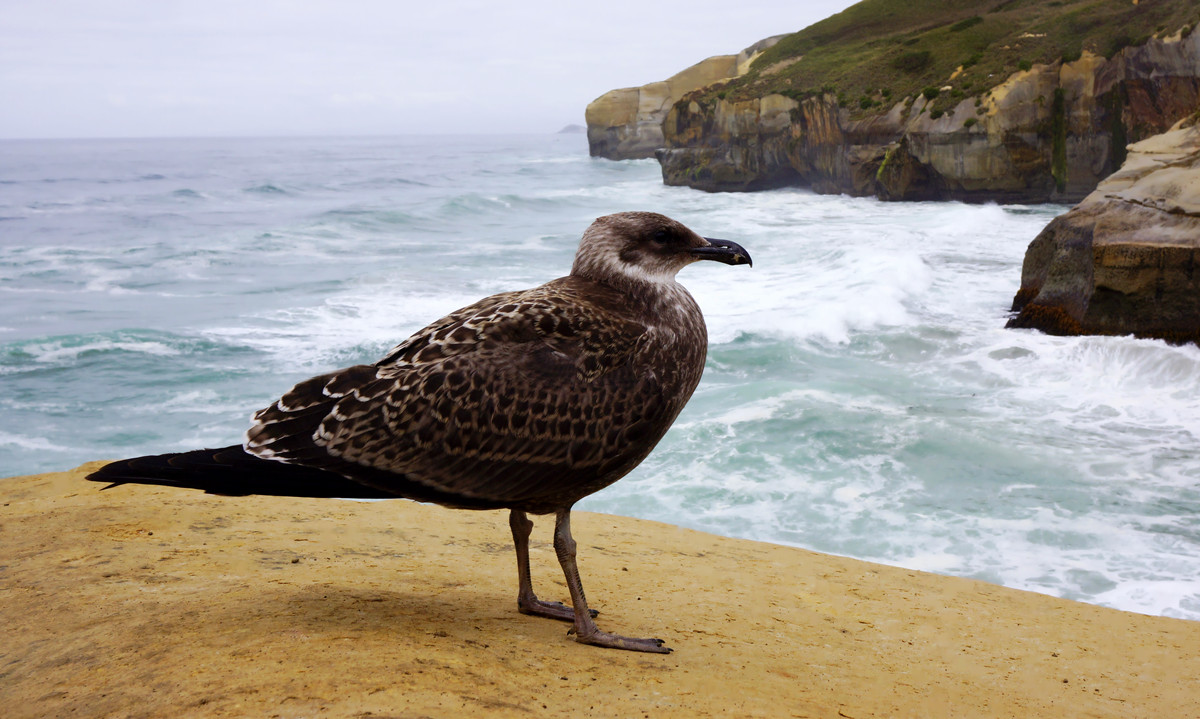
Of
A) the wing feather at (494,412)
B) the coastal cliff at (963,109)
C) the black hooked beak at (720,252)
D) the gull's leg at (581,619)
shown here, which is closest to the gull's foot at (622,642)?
the gull's leg at (581,619)

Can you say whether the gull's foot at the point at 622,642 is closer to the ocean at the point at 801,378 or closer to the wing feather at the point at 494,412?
the wing feather at the point at 494,412

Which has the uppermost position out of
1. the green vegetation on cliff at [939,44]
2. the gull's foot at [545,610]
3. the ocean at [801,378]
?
the green vegetation on cliff at [939,44]

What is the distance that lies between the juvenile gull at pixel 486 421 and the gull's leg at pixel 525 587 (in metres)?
0.30

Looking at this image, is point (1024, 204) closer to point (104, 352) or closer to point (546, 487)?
point (104, 352)

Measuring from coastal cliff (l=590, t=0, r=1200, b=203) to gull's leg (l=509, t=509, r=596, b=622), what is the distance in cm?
2986

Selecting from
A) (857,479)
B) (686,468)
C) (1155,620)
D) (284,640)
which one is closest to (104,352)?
(686,468)

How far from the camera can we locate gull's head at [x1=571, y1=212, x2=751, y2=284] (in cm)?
372

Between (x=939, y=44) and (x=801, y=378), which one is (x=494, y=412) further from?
(x=939, y=44)

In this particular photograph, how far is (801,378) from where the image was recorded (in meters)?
12.6

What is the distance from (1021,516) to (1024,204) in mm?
27198

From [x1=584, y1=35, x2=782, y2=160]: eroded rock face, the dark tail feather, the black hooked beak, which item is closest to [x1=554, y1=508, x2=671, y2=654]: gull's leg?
the dark tail feather

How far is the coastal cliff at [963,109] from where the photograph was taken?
96.9ft

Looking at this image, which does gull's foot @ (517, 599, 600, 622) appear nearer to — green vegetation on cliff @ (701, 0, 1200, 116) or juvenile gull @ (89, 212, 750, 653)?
juvenile gull @ (89, 212, 750, 653)

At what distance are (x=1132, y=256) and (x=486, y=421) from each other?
11.4 meters
